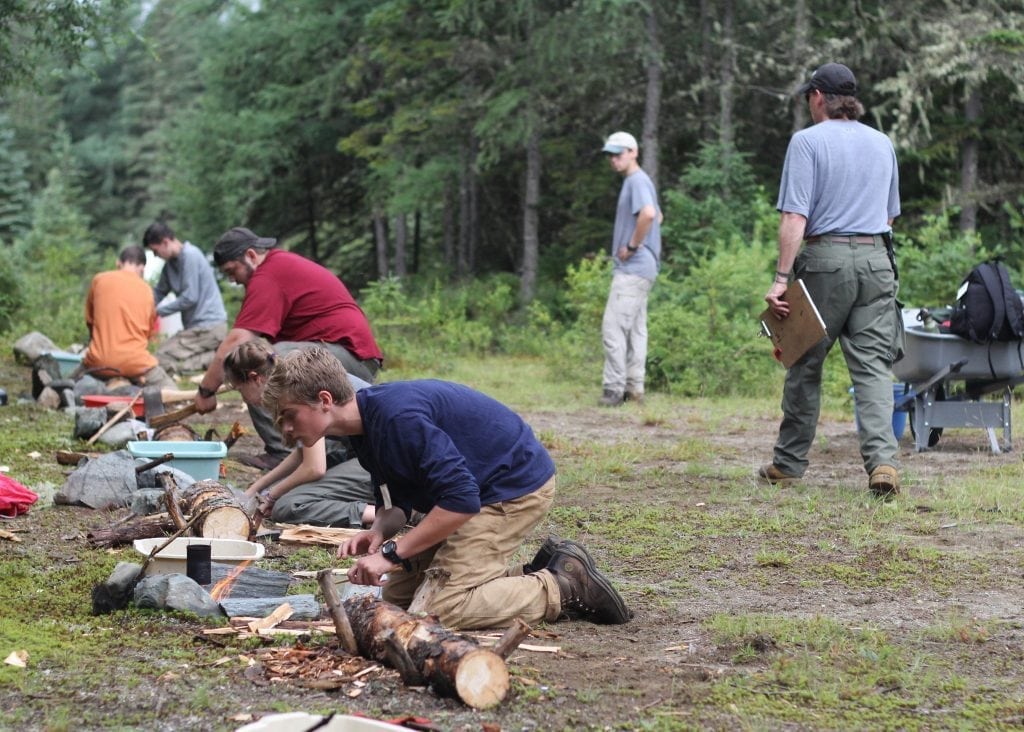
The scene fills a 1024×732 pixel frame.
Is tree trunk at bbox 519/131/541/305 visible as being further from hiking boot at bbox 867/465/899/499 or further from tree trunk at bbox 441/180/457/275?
hiking boot at bbox 867/465/899/499

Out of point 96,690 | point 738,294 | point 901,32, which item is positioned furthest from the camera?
point 901,32

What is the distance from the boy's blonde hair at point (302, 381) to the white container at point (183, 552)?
Answer: 4.32ft

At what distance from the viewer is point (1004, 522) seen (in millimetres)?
6539

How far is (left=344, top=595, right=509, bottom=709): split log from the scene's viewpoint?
12.5 ft

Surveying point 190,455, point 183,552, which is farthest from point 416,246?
point 183,552

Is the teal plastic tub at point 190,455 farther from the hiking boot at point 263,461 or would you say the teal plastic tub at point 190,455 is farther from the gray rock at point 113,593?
the gray rock at point 113,593

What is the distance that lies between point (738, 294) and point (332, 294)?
7.05 metres

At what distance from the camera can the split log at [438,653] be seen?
3.80m

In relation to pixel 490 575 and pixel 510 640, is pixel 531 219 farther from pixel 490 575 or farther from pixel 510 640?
pixel 510 640

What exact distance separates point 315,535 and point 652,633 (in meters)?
2.28

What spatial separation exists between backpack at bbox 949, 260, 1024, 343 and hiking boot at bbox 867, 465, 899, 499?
1815mm

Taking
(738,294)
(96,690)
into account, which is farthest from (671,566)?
(738,294)

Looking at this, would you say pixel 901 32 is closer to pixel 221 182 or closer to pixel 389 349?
pixel 389 349

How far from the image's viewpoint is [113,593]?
4.96 meters
